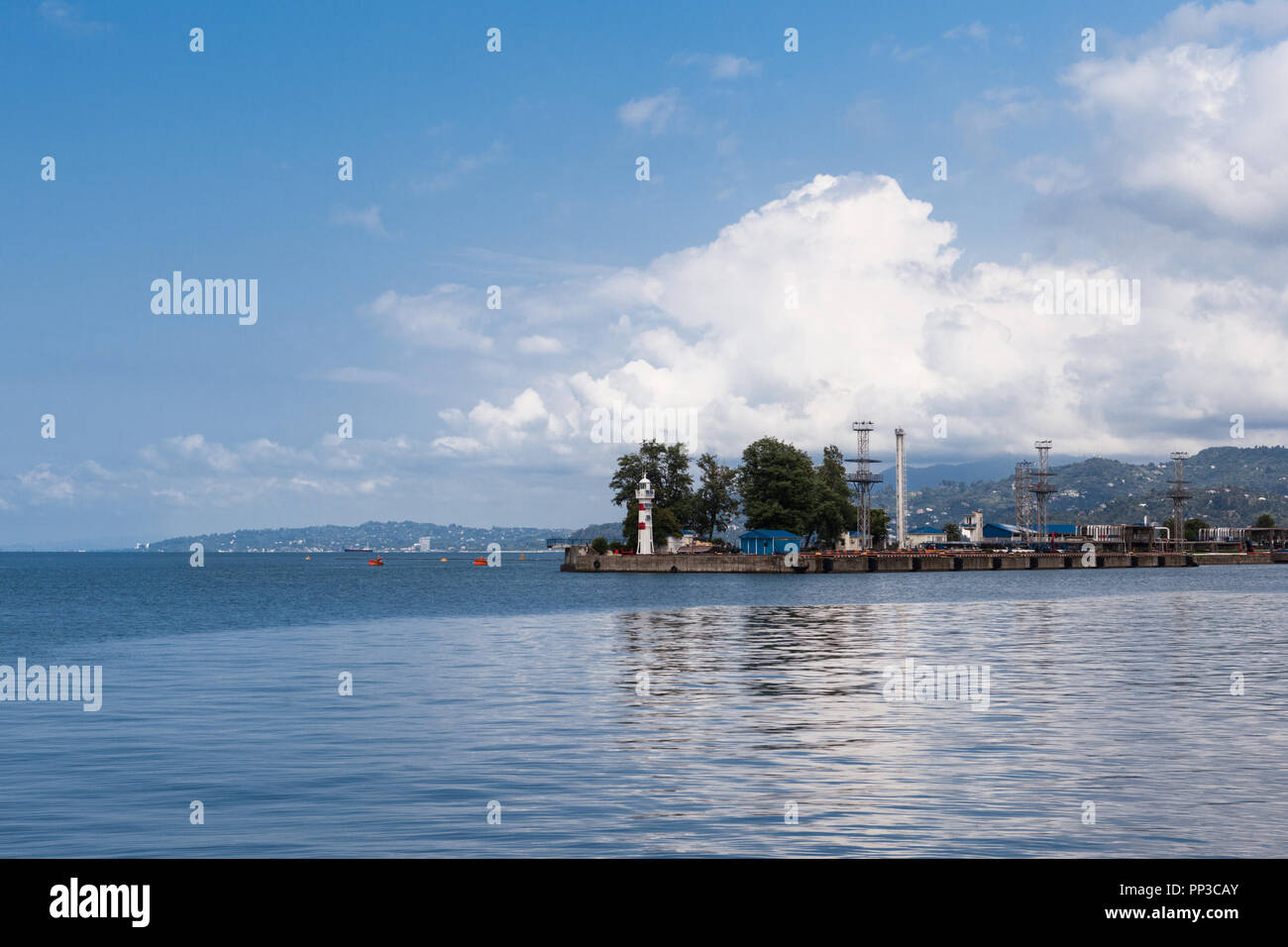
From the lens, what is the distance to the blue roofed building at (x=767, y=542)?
163375 mm

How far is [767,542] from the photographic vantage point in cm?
16412

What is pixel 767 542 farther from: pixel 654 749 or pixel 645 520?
pixel 654 749

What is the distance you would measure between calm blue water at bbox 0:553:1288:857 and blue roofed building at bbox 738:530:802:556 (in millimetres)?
110140

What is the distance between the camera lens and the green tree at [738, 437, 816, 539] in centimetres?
17100

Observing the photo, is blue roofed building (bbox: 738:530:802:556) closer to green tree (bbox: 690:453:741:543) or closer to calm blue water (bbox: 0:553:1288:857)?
green tree (bbox: 690:453:741:543)

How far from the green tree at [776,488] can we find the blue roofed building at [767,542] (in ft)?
19.5

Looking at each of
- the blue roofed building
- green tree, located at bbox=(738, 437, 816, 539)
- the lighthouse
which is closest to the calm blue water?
the lighthouse

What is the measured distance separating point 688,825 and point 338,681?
905 inches

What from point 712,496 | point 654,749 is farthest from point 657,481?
point 654,749

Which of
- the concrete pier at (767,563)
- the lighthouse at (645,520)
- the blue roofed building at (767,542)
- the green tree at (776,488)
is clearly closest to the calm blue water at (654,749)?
the lighthouse at (645,520)

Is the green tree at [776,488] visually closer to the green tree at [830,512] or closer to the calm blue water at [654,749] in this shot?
the green tree at [830,512]

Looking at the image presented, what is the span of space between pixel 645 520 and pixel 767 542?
18.2 m

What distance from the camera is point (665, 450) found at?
180 meters
